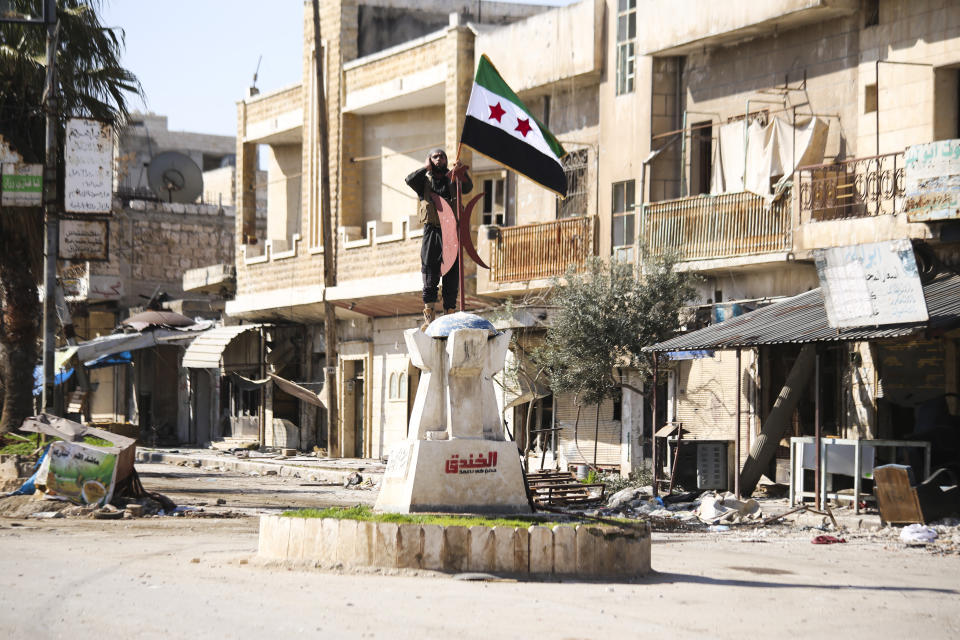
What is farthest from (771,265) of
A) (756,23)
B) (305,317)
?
(305,317)

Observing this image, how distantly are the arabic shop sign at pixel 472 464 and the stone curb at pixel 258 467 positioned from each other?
1210 centimetres

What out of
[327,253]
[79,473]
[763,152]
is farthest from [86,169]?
[327,253]

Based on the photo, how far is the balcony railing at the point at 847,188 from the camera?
19.2 metres

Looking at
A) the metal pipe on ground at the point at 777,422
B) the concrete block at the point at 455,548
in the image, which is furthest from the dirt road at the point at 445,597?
the metal pipe on ground at the point at 777,422

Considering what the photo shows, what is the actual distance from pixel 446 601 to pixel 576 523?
7.99ft

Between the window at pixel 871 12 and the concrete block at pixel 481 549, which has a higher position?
the window at pixel 871 12

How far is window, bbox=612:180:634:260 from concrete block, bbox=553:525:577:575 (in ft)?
44.9

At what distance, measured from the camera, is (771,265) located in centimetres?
2089

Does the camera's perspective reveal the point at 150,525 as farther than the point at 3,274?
No

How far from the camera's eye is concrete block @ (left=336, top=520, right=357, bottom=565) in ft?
36.3

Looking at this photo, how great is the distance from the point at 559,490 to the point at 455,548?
7737 millimetres

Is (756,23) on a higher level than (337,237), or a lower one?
higher

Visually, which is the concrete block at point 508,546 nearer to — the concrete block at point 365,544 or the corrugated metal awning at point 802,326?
the concrete block at point 365,544

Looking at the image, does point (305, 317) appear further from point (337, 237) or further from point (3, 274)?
point (3, 274)
